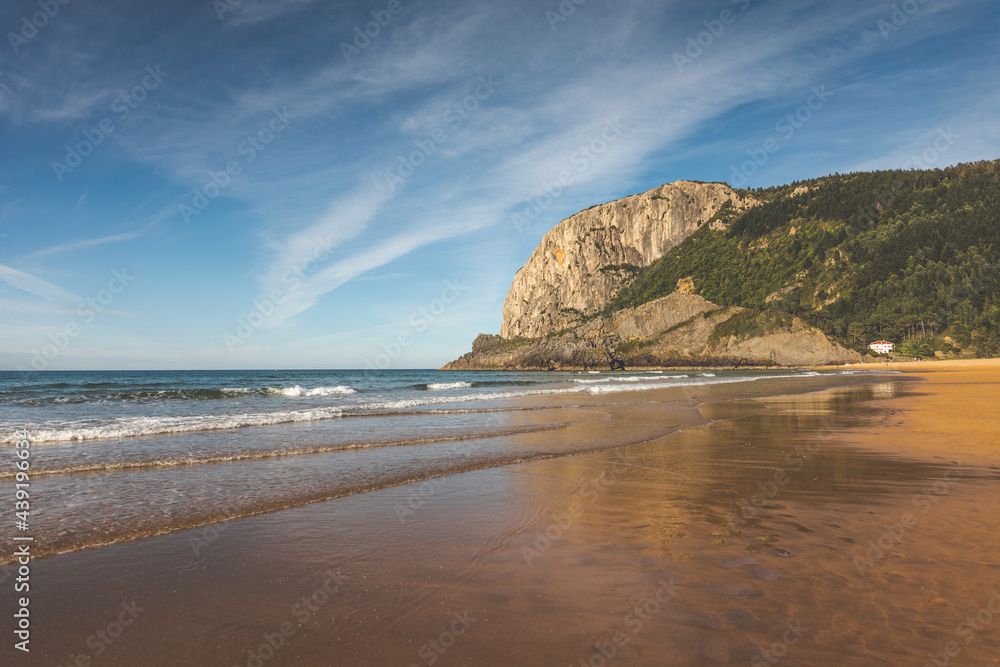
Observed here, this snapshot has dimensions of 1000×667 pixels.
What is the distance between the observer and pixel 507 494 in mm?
7617

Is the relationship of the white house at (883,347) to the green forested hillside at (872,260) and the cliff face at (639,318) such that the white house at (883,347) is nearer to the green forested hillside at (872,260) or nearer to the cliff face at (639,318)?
the green forested hillside at (872,260)

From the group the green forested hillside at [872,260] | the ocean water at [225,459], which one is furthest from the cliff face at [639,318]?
the ocean water at [225,459]

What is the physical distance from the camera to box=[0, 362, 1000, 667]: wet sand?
3.22 metres

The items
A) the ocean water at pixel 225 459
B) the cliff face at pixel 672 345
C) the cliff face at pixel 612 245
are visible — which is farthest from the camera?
the cliff face at pixel 612 245

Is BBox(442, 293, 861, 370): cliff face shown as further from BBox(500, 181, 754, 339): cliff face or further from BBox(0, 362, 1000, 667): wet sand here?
BBox(0, 362, 1000, 667): wet sand

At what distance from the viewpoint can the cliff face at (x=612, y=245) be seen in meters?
180

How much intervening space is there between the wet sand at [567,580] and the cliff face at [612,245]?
554 ft

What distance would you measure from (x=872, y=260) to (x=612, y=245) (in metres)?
91.7

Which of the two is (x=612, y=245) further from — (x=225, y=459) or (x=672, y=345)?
(x=225, y=459)

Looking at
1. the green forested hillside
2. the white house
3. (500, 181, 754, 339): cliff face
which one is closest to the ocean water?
the green forested hillside

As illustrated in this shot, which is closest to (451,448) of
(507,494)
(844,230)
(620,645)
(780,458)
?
(507,494)

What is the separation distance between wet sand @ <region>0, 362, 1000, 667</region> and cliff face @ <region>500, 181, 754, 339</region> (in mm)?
168885

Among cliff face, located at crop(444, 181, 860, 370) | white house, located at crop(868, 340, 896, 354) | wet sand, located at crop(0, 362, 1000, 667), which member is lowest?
wet sand, located at crop(0, 362, 1000, 667)

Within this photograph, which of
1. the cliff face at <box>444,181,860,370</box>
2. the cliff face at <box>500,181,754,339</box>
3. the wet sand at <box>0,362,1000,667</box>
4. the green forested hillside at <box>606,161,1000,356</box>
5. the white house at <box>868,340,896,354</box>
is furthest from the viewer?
the cliff face at <box>500,181,754,339</box>
